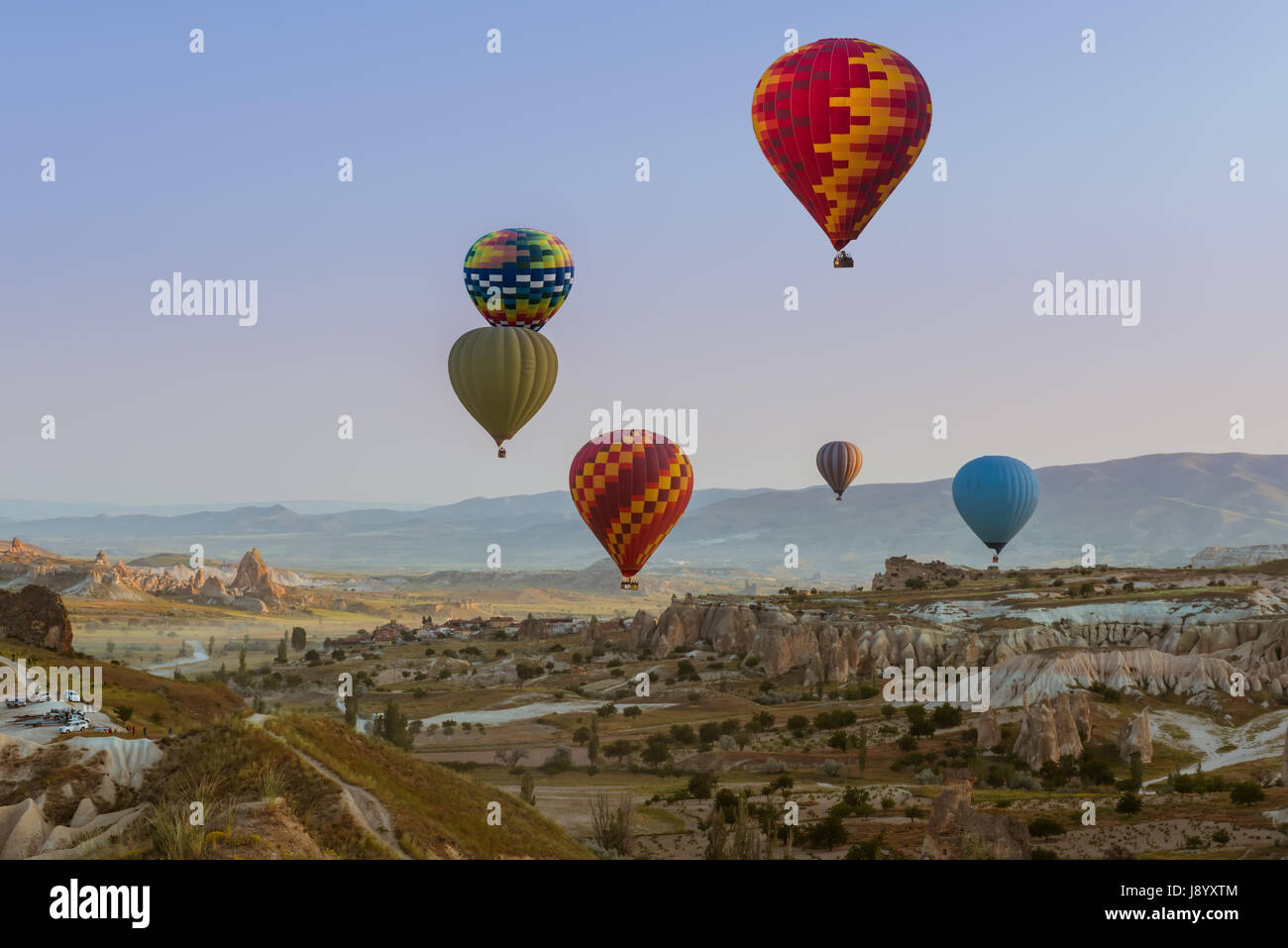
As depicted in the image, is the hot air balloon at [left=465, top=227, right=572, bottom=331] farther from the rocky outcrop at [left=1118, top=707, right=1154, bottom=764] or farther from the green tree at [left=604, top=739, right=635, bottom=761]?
the rocky outcrop at [left=1118, top=707, right=1154, bottom=764]

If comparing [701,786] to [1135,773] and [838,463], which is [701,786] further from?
[838,463]

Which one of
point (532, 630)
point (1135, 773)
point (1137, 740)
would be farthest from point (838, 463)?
point (1135, 773)

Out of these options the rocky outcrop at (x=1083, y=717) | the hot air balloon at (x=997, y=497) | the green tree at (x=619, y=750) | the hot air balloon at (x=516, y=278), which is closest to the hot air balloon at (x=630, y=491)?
the hot air balloon at (x=516, y=278)

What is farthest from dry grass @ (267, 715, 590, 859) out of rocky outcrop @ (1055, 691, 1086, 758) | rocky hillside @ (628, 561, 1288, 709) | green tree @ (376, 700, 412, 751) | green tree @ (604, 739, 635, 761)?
rocky hillside @ (628, 561, 1288, 709)

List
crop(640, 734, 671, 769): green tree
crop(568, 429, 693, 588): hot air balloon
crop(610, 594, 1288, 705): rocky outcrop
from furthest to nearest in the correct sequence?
crop(610, 594, 1288, 705): rocky outcrop < crop(640, 734, 671, 769): green tree < crop(568, 429, 693, 588): hot air balloon

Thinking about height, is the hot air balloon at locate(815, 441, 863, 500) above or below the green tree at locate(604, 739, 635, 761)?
above

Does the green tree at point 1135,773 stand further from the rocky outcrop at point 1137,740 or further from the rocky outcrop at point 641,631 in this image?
the rocky outcrop at point 641,631
